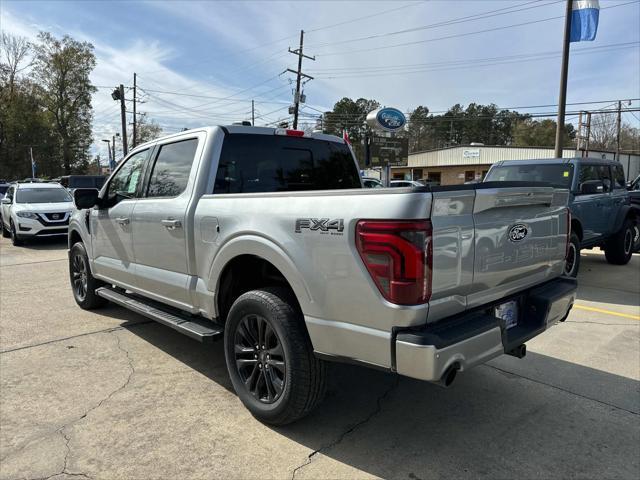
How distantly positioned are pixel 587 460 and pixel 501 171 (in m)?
6.58

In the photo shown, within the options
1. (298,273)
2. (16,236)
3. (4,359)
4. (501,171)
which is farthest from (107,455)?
(16,236)

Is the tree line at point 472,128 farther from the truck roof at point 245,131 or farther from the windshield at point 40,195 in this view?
the truck roof at point 245,131

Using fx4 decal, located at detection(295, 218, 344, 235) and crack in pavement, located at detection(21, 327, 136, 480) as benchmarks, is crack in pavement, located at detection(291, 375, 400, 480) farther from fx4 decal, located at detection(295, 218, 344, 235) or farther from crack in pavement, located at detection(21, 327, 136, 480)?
fx4 decal, located at detection(295, 218, 344, 235)

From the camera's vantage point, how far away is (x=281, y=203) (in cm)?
288


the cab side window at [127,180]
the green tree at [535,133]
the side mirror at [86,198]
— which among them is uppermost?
the green tree at [535,133]

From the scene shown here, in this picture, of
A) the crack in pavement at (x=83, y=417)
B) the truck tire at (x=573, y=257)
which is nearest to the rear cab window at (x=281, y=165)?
the crack in pavement at (x=83, y=417)

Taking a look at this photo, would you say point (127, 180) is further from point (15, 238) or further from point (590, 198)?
point (15, 238)

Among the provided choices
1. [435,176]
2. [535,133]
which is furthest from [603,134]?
[435,176]

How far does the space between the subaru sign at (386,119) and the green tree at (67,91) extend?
1999 inches

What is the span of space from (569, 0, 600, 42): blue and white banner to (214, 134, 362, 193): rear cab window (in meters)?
13.5

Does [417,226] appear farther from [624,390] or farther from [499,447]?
[624,390]

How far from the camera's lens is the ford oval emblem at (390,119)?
46.6ft

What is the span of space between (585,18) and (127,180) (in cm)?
1512

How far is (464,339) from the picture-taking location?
94.0 inches
